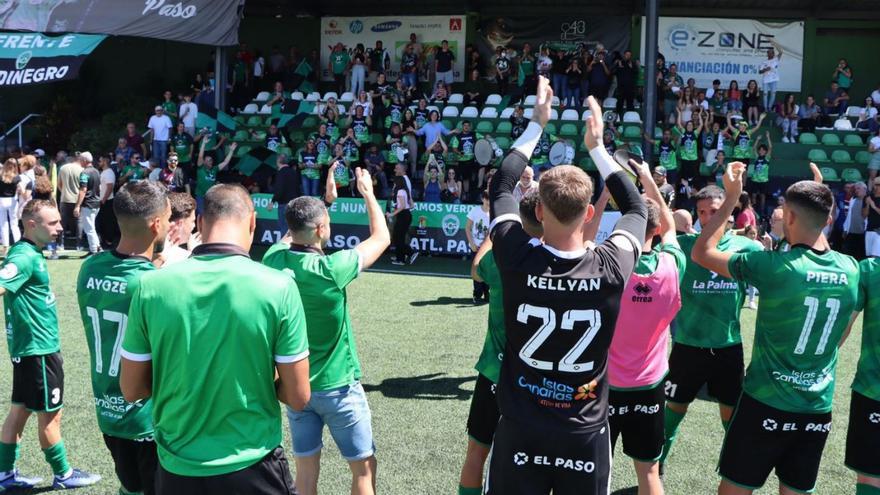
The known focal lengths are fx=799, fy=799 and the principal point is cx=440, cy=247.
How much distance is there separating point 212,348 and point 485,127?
18.4 metres

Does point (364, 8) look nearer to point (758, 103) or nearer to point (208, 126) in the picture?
point (208, 126)

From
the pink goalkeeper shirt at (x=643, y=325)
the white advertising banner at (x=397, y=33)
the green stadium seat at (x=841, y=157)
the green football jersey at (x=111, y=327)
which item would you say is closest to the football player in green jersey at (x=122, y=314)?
the green football jersey at (x=111, y=327)

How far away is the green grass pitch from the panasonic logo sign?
1648cm

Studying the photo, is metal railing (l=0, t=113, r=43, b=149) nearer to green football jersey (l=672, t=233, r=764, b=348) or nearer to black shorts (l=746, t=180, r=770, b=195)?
black shorts (l=746, t=180, r=770, b=195)

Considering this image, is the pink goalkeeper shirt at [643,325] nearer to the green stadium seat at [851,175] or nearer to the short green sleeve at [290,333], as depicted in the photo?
the short green sleeve at [290,333]

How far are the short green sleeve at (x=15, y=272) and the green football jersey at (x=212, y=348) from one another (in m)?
2.39

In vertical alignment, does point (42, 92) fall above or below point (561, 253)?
above

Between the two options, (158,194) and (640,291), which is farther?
(640,291)

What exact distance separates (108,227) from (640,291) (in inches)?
553

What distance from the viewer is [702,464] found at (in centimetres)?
572

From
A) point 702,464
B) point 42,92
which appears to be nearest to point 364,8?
point 42,92

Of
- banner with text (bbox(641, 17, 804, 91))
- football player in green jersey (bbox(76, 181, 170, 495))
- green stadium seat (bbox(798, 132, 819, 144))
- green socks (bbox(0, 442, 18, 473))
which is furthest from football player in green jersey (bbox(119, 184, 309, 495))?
banner with text (bbox(641, 17, 804, 91))

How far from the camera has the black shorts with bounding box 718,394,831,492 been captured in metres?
3.93

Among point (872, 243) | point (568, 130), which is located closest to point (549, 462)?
point (872, 243)
